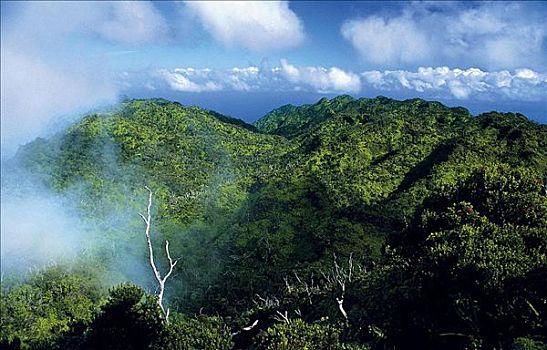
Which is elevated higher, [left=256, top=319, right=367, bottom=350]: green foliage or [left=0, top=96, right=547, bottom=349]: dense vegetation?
[left=256, top=319, right=367, bottom=350]: green foliage

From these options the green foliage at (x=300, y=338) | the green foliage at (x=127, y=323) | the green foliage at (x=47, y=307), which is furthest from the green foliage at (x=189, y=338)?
the green foliage at (x=47, y=307)

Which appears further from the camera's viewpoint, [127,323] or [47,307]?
[47,307]

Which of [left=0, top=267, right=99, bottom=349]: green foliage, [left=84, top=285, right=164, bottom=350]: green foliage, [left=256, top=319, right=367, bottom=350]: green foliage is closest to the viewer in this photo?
[left=256, top=319, right=367, bottom=350]: green foliage

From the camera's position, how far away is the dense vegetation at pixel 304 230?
19.4 meters

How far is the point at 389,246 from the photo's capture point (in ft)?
95.5

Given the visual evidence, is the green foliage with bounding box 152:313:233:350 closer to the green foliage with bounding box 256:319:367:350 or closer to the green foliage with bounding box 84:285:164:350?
the green foliage with bounding box 84:285:164:350

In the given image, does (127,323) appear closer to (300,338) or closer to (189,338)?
(189,338)

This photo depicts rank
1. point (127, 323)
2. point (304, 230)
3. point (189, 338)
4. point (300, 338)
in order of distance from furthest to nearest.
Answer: point (304, 230) < point (127, 323) < point (189, 338) < point (300, 338)

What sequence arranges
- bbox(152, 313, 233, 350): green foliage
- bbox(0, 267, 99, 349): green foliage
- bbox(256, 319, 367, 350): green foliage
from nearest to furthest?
bbox(256, 319, 367, 350): green foliage < bbox(152, 313, 233, 350): green foliage < bbox(0, 267, 99, 349): green foliage

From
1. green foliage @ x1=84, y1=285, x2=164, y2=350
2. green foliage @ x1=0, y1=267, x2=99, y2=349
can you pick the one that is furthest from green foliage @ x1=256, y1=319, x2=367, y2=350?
green foliage @ x1=0, y1=267, x2=99, y2=349

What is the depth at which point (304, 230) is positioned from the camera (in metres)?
73.8

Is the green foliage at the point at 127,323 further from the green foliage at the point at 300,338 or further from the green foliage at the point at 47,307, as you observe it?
the green foliage at the point at 47,307

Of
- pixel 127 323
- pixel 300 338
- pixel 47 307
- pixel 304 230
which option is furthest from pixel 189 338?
pixel 304 230

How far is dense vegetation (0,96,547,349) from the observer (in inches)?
765
